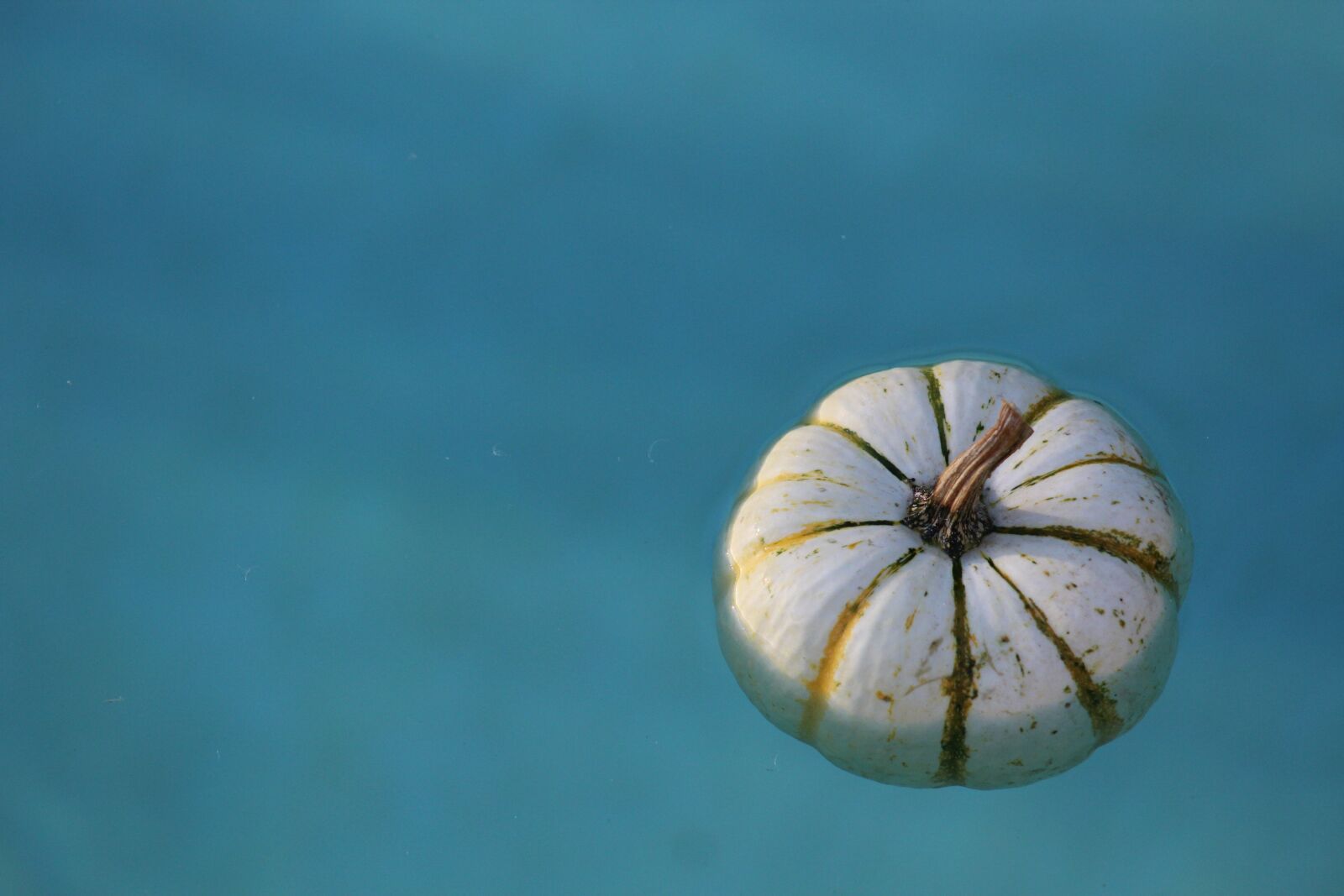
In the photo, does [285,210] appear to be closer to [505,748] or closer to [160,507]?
[160,507]

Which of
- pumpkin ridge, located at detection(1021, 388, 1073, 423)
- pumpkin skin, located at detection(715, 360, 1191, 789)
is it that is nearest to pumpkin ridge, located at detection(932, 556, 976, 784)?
pumpkin skin, located at detection(715, 360, 1191, 789)

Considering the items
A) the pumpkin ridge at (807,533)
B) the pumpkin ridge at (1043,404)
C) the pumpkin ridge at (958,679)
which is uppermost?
the pumpkin ridge at (1043,404)

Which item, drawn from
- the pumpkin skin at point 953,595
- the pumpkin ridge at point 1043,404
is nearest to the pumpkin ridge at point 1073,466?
the pumpkin skin at point 953,595

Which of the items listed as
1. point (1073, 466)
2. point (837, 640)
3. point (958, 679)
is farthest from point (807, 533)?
point (1073, 466)

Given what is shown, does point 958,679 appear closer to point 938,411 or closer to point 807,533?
point 807,533

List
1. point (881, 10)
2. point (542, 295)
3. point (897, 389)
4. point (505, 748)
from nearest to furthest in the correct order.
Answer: point (897, 389), point (505, 748), point (542, 295), point (881, 10)

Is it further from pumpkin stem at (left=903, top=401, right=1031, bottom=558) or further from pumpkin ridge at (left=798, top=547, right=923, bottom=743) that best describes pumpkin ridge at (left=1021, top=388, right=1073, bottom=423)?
pumpkin ridge at (left=798, top=547, right=923, bottom=743)

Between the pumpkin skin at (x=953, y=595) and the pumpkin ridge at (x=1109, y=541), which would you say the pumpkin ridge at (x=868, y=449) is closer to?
the pumpkin skin at (x=953, y=595)

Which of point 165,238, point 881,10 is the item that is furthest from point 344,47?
point 881,10
